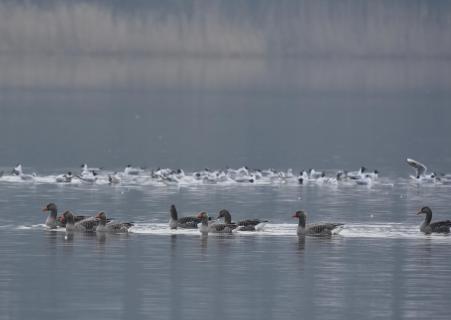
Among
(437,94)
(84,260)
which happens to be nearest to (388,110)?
(437,94)

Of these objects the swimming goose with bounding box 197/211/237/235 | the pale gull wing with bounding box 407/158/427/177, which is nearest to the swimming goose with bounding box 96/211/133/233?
the swimming goose with bounding box 197/211/237/235

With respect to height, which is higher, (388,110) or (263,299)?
(388,110)

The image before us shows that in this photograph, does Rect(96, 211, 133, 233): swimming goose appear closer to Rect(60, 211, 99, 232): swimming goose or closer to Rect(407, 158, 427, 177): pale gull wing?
Rect(60, 211, 99, 232): swimming goose

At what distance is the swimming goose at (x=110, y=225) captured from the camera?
34.1 metres

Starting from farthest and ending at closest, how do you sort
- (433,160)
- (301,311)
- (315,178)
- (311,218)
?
(433,160) → (315,178) → (311,218) → (301,311)

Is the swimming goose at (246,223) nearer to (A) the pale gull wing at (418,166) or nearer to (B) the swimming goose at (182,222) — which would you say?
(B) the swimming goose at (182,222)

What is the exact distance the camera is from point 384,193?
1764 inches

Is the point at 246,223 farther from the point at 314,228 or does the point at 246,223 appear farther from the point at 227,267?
the point at 227,267

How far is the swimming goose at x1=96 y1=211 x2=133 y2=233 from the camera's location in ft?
112

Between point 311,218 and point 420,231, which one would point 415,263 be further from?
point 311,218

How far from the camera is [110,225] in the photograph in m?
34.2

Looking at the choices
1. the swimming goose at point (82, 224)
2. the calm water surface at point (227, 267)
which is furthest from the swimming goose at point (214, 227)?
the swimming goose at point (82, 224)

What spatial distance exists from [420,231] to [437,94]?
136710 mm

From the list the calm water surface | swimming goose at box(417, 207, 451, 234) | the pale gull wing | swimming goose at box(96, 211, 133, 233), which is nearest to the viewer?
the calm water surface
